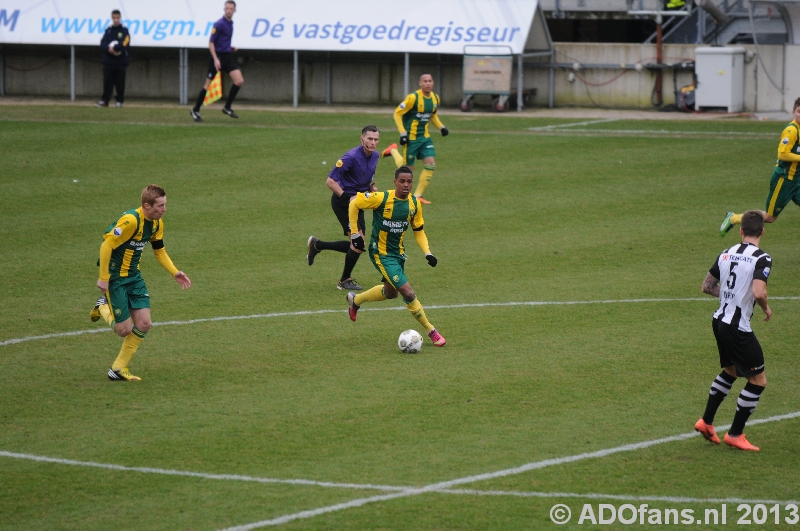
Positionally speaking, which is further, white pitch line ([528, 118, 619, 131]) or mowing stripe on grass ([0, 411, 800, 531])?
white pitch line ([528, 118, 619, 131])

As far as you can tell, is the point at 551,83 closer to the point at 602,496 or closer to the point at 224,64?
the point at 224,64

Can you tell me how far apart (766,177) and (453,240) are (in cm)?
724

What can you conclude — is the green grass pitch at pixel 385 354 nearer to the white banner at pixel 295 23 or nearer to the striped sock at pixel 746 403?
the striped sock at pixel 746 403

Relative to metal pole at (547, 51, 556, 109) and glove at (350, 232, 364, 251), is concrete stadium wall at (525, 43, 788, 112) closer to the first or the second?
metal pole at (547, 51, 556, 109)

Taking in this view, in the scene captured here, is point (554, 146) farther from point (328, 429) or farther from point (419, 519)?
point (419, 519)

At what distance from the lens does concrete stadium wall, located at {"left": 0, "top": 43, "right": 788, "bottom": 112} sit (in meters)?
28.5

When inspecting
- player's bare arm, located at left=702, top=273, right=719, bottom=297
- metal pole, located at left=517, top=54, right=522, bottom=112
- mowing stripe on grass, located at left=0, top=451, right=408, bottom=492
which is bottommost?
mowing stripe on grass, located at left=0, top=451, right=408, bottom=492

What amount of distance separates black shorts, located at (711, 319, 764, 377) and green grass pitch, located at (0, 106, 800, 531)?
681 millimetres

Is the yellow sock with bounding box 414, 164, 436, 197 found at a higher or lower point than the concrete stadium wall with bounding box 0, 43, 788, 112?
lower

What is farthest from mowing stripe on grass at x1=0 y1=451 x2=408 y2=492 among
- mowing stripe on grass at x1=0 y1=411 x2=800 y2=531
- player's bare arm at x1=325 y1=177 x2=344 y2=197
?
player's bare arm at x1=325 y1=177 x2=344 y2=197

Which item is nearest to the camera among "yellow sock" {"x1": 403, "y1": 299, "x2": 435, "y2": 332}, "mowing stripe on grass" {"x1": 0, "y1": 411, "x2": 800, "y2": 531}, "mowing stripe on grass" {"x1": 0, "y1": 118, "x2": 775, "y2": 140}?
"mowing stripe on grass" {"x1": 0, "y1": 411, "x2": 800, "y2": 531}

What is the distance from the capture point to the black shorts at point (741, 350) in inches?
309

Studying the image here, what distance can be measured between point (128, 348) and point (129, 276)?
26.6 inches

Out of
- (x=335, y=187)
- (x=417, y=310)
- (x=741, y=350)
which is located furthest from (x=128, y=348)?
(x=741, y=350)
